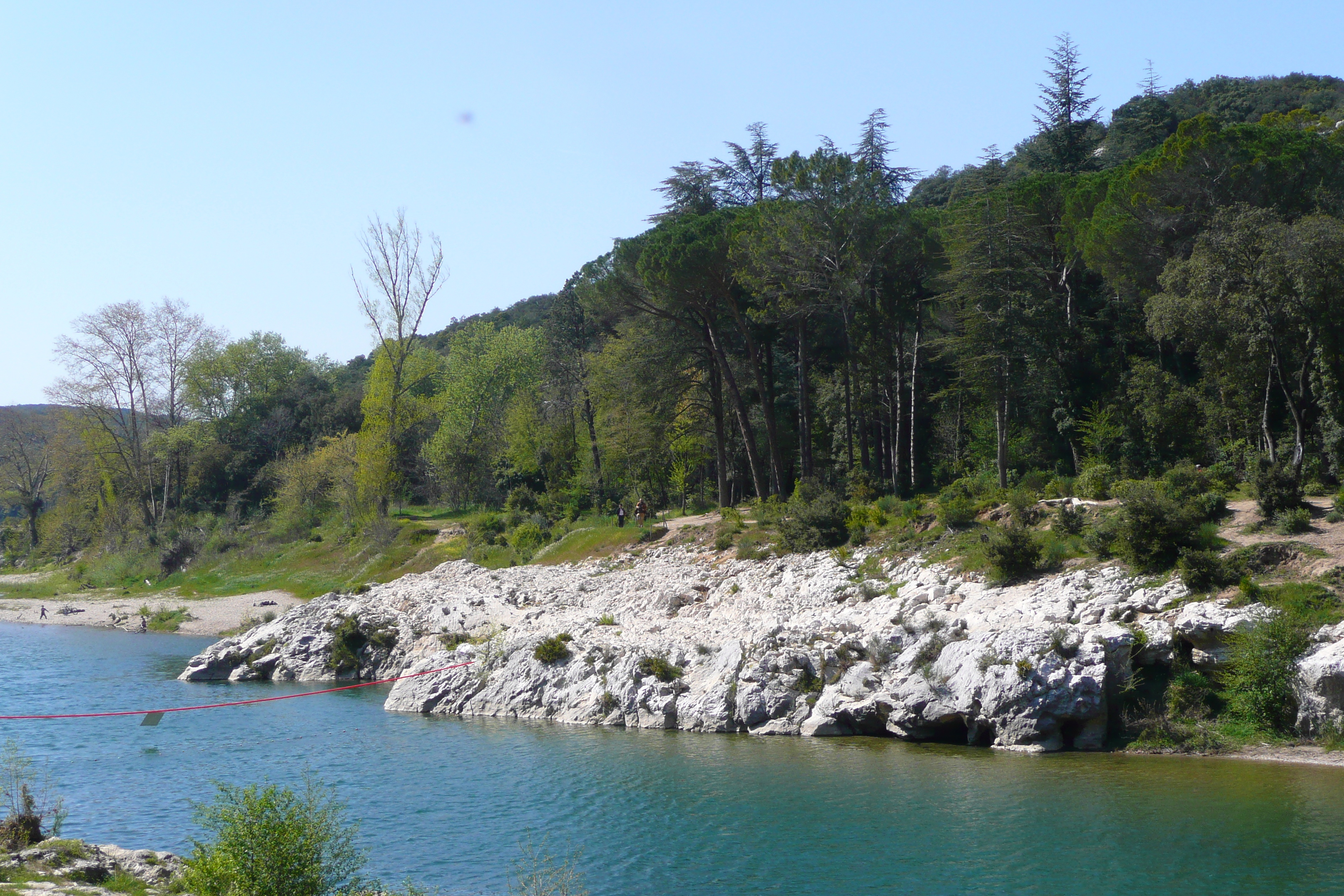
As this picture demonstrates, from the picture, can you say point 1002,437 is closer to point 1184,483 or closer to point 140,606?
point 1184,483

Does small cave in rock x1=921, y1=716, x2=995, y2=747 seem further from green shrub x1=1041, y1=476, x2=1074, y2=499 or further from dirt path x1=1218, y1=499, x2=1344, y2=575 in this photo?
green shrub x1=1041, y1=476, x2=1074, y2=499

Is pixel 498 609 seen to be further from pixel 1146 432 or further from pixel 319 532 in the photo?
pixel 319 532

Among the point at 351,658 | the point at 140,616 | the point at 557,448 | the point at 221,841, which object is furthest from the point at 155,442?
the point at 221,841

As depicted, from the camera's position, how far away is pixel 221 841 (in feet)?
31.1

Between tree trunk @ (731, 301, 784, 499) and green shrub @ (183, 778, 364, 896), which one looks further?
tree trunk @ (731, 301, 784, 499)

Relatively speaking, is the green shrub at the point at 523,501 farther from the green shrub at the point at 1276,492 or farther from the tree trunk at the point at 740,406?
the green shrub at the point at 1276,492

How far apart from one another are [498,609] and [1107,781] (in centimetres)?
2139

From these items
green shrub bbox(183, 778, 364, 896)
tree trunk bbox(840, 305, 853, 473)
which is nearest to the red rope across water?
green shrub bbox(183, 778, 364, 896)

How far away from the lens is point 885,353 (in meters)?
40.1

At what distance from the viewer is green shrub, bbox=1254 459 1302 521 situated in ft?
72.2

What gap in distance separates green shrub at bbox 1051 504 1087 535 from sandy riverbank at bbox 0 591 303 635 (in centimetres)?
3407

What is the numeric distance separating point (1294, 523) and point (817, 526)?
13.8 meters

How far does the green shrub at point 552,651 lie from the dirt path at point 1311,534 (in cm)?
1631

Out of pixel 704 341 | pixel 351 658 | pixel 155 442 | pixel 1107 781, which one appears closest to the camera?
pixel 1107 781
